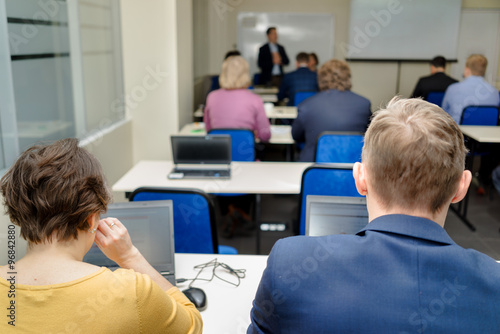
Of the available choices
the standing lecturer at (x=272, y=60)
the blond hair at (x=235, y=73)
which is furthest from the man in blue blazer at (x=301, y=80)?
the blond hair at (x=235, y=73)

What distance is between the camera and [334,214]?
172cm

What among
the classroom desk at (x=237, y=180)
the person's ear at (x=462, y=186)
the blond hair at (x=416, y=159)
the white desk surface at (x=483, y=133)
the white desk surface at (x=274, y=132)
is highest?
the blond hair at (x=416, y=159)

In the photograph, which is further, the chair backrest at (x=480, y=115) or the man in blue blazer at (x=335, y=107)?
the chair backrest at (x=480, y=115)

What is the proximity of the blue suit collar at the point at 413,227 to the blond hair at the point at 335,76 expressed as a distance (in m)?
2.78

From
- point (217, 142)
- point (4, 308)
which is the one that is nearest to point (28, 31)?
point (217, 142)

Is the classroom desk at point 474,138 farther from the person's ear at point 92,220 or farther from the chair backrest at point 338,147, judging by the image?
the person's ear at point 92,220

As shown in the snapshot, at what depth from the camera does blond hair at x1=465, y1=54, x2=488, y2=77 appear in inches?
199

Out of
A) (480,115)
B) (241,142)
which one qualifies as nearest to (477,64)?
(480,115)

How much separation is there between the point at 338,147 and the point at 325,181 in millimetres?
669

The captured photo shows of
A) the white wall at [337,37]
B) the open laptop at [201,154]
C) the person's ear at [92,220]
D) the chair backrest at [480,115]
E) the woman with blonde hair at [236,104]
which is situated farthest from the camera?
the white wall at [337,37]

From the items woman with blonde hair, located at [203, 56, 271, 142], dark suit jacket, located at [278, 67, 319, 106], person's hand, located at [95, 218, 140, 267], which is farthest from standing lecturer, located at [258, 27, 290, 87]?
person's hand, located at [95, 218, 140, 267]

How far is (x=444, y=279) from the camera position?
85cm

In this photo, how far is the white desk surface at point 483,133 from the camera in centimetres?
413

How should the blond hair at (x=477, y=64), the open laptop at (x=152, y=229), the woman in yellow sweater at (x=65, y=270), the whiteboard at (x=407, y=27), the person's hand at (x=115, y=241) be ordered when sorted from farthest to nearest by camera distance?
the whiteboard at (x=407, y=27) < the blond hair at (x=477, y=64) < the open laptop at (x=152, y=229) < the person's hand at (x=115, y=241) < the woman in yellow sweater at (x=65, y=270)
